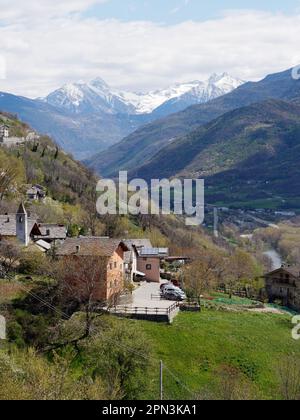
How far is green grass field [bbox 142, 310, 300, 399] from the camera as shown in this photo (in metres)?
37.9

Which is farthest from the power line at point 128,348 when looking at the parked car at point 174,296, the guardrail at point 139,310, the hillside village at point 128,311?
the parked car at point 174,296

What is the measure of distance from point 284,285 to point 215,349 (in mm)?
34356

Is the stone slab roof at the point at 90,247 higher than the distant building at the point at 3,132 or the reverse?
the reverse

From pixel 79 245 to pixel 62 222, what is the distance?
3196cm

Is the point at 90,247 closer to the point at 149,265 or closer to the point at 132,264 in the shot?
the point at 132,264

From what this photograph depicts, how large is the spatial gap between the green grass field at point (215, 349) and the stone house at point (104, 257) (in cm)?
479

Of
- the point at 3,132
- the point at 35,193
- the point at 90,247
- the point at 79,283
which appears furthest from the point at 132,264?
the point at 3,132

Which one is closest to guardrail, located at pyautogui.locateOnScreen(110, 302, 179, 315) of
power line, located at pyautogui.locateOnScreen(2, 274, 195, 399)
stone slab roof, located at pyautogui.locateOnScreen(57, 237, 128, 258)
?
power line, located at pyautogui.locateOnScreen(2, 274, 195, 399)

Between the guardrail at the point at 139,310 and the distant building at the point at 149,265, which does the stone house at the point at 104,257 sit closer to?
the guardrail at the point at 139,310

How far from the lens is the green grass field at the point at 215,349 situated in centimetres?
3794

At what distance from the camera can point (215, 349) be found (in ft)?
139

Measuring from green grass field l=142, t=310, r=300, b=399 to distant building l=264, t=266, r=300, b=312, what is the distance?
72.1 feet
